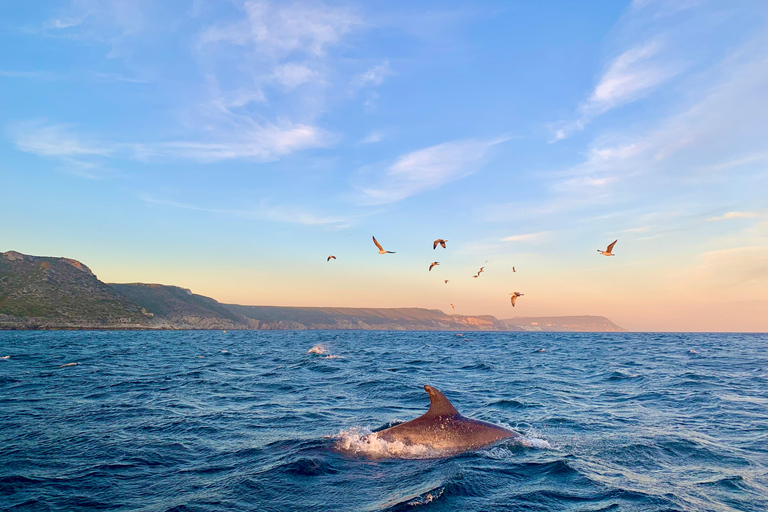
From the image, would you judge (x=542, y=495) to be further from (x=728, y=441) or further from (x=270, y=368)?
(x=270, y=368)

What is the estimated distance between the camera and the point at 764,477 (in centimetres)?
978

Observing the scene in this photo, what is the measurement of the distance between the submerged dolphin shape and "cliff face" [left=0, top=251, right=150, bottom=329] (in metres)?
172

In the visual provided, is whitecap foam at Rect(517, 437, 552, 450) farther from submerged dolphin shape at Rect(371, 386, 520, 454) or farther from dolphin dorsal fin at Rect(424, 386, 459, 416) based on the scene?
dolphin dorsal fin at Rect(424, 386, 459, 416)

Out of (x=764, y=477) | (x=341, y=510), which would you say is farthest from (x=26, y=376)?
(x=764, y=477)

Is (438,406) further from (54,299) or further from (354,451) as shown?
(54,299)

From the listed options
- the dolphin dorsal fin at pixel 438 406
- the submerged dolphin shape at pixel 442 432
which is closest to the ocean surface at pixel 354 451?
the submerged dolphin shape at pixel 442 432

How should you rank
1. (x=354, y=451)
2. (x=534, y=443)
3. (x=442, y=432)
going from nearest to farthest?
(x=354, y=451) → (x=442, y=432) → (x=534, y=443)

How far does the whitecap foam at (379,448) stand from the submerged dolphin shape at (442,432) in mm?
135

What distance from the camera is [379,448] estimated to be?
1165 centimetres

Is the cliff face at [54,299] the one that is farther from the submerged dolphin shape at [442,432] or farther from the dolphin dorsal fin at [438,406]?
the dolphin dorsal fin at [438,406]

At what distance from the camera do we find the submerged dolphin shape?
1180 cm

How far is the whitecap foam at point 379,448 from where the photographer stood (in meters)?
11.3

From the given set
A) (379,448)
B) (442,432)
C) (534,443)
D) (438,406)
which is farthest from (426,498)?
(534,443)

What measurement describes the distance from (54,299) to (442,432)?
7917 inches
